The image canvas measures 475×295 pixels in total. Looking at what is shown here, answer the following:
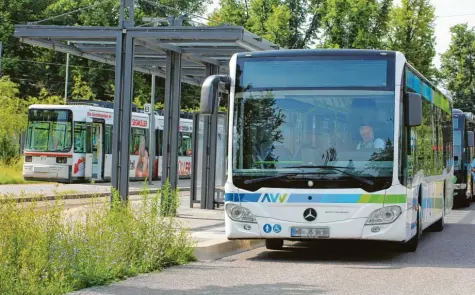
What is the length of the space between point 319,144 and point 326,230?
120cm

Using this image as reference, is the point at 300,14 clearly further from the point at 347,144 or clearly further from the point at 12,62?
the point at 347,144

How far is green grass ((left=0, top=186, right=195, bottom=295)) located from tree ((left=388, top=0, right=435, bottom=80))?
4619 cm

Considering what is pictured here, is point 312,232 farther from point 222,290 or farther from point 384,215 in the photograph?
point 222,290

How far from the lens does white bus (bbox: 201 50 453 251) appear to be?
1316cm

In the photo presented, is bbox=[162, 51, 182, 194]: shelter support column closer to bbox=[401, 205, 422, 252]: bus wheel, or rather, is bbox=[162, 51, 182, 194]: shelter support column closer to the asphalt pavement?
the asphalt pavement

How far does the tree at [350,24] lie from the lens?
53.4 meters

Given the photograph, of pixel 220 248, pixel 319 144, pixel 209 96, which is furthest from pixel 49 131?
pixel 319 144

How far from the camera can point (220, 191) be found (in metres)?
22.8

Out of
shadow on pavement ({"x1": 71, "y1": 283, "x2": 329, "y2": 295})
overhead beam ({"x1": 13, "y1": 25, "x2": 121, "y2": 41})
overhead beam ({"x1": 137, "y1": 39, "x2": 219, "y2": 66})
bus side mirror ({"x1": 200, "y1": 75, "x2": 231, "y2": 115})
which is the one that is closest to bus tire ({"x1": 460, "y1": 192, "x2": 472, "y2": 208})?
overhead beam ({"x1": 137, "y1": 39, "x2": 219, "y2": 66})

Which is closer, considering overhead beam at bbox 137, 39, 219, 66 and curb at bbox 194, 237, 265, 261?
curb at bbox 194, 237, 265, 261

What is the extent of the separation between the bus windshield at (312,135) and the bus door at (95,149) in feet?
80.7

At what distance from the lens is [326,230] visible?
13.2 metres

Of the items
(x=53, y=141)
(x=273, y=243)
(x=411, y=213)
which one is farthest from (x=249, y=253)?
(x=53, y=141)

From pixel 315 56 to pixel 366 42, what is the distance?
4038 centimetres
